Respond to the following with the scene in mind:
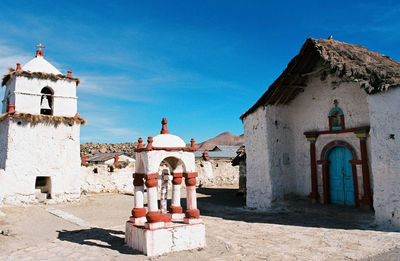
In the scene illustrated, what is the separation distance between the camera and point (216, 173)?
23.9 meters

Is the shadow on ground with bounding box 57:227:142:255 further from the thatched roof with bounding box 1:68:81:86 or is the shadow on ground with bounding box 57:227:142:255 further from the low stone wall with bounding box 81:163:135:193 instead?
the low stone wall with bounding box 81:163:135:193

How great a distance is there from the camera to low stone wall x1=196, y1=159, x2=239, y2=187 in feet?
75.7

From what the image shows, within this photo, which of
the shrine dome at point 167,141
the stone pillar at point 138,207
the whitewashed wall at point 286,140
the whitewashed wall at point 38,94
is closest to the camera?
the shrine dome at point 167,141

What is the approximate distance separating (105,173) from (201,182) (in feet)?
25.5

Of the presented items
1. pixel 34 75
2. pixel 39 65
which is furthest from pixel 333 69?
pixel 39 65

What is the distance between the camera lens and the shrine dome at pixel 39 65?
46.4 ft

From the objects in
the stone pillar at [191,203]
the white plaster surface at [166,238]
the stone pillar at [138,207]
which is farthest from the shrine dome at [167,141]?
the white plaster surface at [166,238]

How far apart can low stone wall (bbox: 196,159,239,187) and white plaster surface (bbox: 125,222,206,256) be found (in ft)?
52.2

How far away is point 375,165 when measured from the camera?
27.0ft

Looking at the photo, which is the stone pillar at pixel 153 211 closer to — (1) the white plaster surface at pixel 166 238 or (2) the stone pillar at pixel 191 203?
(1) the white plaster surface at pixel 166 238

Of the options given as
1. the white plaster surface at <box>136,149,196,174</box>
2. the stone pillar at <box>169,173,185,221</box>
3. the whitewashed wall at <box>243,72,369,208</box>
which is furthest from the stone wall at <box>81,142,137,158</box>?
the white plaster surface at <box>136,149,196,174</box>

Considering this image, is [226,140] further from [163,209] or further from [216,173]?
[163,209]

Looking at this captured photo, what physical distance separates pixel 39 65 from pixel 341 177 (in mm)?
14118

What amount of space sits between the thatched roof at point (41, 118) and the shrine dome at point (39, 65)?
7.73 ft
